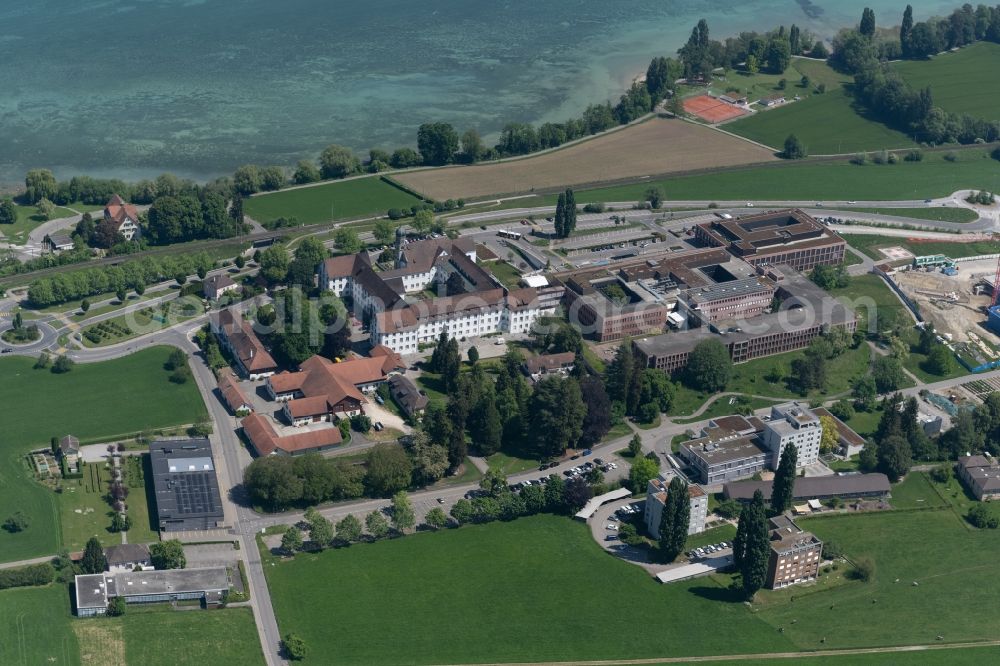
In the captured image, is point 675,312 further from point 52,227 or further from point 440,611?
point 52,227

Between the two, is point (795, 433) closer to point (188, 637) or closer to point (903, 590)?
point (903, 590)

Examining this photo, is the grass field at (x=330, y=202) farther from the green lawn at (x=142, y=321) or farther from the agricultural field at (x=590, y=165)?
the green lawn at (x=142, y=321)

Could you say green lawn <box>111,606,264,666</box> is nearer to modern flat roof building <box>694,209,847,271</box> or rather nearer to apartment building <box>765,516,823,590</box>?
apartment building <box>765,516,823,590</box>

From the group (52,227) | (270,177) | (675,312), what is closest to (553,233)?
(675,312)

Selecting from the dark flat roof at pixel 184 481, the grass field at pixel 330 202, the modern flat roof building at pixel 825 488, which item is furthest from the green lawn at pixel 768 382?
the grass field at pixel 330 202

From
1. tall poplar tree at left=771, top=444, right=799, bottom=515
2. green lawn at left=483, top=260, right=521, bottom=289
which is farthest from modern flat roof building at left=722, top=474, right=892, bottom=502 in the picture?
green lawn at left=483, top=260, right=521, bottom=289
